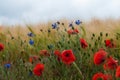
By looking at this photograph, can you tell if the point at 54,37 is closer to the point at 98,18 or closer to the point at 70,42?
the point at 70,42

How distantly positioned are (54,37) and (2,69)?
1467 mm

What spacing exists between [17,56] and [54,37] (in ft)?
1.72

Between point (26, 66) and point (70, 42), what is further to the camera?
point (70, 42)

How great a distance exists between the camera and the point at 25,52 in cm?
468

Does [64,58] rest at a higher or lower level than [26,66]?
higher

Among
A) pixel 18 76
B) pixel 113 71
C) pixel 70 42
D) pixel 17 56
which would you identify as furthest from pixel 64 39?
pixel 113 71

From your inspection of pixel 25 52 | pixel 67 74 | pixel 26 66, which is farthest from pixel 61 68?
pixel 25 52

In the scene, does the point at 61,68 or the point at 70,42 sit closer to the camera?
the point at 61,68

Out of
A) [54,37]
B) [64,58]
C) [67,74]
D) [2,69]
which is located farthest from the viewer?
[54,37]

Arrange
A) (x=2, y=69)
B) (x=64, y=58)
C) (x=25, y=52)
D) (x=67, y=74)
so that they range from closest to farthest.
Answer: (x=64, y=58), (x=67, y=74), (x=2, y=69), (x=25, y=52)

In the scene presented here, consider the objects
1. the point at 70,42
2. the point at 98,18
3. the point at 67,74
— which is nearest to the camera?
the point at 67,74

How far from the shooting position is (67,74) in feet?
11.0

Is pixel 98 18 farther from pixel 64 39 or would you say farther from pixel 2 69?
pixel 2 69

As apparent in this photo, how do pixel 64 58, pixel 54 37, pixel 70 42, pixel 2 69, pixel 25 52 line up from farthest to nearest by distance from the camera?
pixel 54 37 < pixel 25 52 < pixel 70 42 < pixel 2 69 < pixel 64 58
